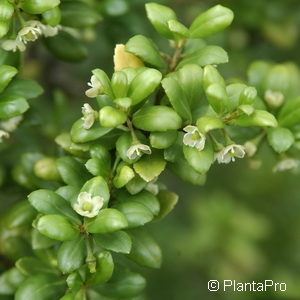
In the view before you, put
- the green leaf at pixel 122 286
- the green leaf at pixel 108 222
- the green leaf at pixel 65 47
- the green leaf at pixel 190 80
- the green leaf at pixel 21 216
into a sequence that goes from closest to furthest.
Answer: the green leaf at pixel 108 222, the green leaf at pixel 190 80, the green leaf at pixel 122 286, the green leaf at pixel 21 216, the green leaf at pixel 65 47

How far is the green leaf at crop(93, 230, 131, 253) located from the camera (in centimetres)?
124

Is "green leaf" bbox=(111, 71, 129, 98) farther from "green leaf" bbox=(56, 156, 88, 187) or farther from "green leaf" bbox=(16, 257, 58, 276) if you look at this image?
"green leaf" bbox=(16, 257, 58, 276)

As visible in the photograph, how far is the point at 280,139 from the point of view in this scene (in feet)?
4.57

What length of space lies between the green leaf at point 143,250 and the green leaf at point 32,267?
0.21 m

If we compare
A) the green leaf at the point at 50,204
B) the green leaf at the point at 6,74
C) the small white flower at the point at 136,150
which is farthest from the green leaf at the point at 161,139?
the green leaf at the point at 6,74

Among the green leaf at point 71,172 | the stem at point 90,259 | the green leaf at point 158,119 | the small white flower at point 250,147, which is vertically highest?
the green leaf at point 158,119

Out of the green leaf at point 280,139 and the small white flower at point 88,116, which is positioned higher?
the small white flower at point 88,116

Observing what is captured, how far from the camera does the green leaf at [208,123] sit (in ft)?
3.91

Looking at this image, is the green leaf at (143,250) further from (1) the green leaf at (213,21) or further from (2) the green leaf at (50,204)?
(1) the green leaf at (213,21)

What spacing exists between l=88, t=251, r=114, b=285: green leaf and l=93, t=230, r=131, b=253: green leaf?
0.03m

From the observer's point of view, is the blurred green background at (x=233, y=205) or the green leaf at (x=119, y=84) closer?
the green leaf at (x=119, y=84)

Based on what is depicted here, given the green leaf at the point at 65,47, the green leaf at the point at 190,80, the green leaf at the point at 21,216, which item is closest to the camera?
the green leaf at the point at 190,80

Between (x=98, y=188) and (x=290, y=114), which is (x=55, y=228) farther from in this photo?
(x=290, y=114)

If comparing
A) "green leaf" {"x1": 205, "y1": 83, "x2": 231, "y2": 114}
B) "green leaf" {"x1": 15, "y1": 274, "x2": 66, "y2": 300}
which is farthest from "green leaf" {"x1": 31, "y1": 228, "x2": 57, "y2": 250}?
"green leaf" {"x1": 205, "y1": 83, "x2": 231, "y2": 114}
